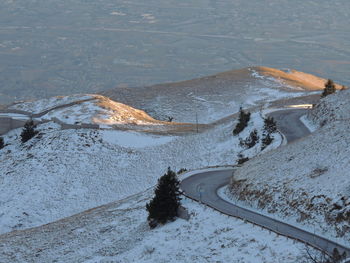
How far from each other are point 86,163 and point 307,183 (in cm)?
2743

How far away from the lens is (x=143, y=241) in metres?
31.6

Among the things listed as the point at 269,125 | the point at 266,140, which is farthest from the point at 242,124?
the point at 266,140

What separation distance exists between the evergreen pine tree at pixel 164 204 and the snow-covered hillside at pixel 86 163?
14935 mm

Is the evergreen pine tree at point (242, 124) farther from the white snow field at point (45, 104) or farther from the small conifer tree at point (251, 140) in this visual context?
the white snow field at point (45, 104)

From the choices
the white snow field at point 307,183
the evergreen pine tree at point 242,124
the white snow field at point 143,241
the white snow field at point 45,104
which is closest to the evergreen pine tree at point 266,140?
the evergreen pine tree at point 242,124

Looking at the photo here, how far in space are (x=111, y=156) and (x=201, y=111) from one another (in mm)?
36313

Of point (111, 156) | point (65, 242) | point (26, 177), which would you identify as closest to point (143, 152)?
point (111, 156)

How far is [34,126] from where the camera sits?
6350cm

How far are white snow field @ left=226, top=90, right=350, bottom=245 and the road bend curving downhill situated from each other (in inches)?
22.2

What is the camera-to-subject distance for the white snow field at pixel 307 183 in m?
28.1

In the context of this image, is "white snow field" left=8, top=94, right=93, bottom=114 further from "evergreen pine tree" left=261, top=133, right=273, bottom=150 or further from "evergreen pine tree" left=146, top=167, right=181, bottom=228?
"evergreen pine tree" left=146, top=167, right=181, bottom=228

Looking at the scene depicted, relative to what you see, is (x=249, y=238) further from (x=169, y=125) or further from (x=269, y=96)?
(x=269, y=96)

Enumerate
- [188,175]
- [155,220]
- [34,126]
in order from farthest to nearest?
[34,126]
[188,175]
[155,220]

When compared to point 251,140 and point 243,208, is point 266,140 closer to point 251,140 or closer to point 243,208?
point 251,140
